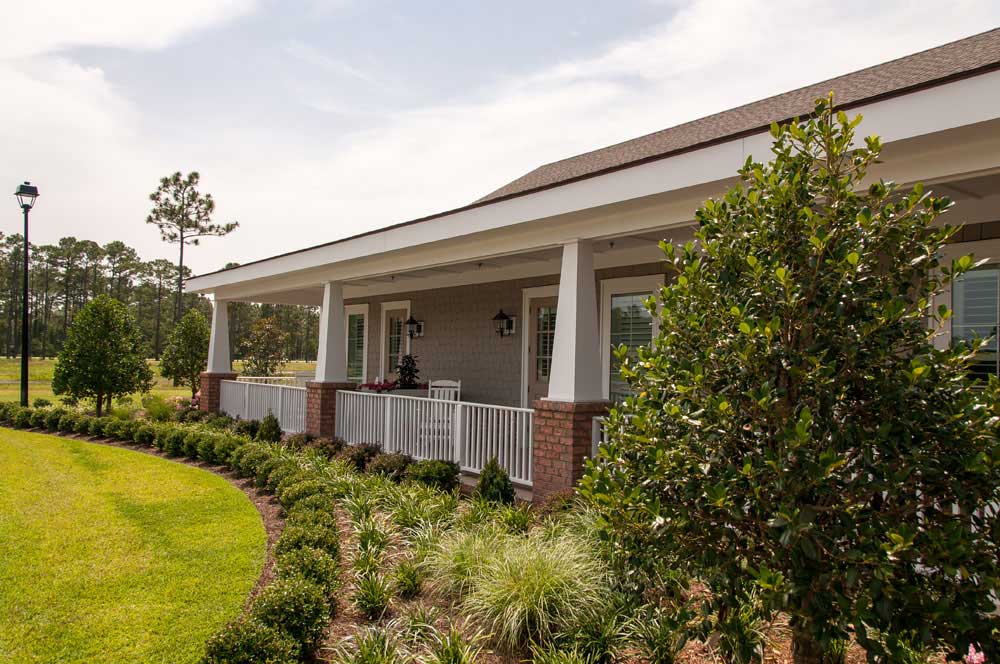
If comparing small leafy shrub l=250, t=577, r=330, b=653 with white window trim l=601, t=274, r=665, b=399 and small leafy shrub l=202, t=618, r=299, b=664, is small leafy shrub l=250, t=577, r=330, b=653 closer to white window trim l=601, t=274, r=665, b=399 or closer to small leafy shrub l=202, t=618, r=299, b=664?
small leafy shrub l=202, t=618, r=299, b=664

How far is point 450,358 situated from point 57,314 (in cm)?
6770

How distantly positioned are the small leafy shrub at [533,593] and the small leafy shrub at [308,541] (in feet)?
4.28

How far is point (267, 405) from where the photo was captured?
1219 centimetres

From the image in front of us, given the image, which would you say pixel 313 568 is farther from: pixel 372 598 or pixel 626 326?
pixel 626 326

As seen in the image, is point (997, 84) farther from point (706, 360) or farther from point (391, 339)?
point (391, 339)

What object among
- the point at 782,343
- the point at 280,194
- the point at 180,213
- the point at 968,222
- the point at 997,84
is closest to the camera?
the point at 782,343

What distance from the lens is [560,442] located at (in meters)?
6.27

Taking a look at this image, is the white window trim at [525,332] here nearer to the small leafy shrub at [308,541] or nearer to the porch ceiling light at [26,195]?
the small leafy shrub at [308,541]

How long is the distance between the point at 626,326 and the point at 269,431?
6161 mm

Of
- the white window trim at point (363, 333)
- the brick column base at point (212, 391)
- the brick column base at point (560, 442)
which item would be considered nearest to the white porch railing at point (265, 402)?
the brick column base at point (212, 391)

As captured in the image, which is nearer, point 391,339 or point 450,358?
point 450,358

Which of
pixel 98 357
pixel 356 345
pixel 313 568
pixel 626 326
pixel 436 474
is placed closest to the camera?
pixel 313 568

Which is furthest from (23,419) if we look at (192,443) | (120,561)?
(120,561)

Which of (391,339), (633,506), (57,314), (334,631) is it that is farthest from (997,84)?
(57,314)
